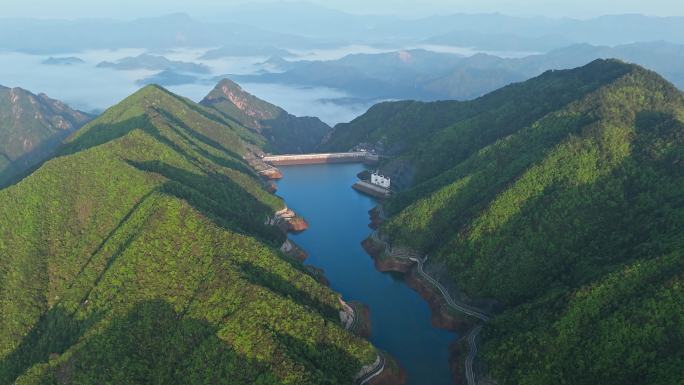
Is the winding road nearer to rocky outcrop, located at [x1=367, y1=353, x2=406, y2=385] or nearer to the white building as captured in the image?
rocky outcrop, located at [x1=367, y1=353, x2=406, y2=385]

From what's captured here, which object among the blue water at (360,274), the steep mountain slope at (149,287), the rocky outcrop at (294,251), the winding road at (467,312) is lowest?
the blue water at (360,274)

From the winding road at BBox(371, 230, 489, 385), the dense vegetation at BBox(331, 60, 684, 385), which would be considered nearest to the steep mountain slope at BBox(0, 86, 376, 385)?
the winding road at BBox(371, 230, 489, 385)

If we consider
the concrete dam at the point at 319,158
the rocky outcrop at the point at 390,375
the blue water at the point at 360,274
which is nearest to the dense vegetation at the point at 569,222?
the blue water at the point at 360,274

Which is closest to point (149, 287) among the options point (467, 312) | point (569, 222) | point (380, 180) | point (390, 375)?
point (390, 375)

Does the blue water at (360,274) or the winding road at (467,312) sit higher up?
the winding road at (467,312)

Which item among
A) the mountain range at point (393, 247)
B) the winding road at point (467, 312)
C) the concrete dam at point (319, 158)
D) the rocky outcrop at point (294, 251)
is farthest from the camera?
the concrete dam at point (319, 158)

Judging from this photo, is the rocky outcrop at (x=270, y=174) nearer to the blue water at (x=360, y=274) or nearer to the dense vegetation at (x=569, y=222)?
the blue water at (x=360, y=274)

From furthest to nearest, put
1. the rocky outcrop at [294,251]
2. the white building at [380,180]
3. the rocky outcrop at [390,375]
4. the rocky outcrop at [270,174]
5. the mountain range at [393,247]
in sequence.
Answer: the rocky outcrop at [270,174] → the white building at [380,180] → the rocky outcrop at [294,251] → the rocky outcrop at [390,375] → the mountain range at [393,247]

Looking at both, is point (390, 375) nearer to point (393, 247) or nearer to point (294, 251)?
point (393, 247)
